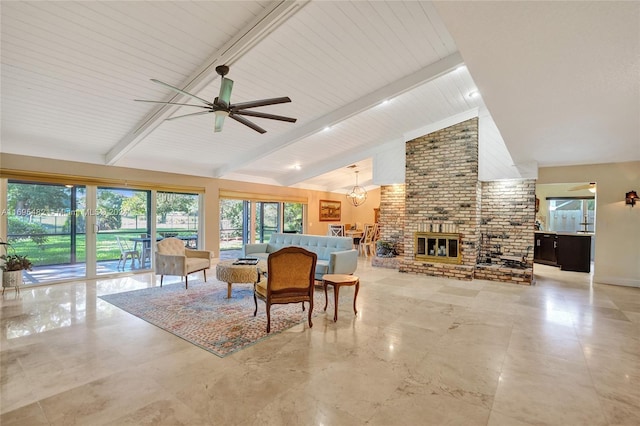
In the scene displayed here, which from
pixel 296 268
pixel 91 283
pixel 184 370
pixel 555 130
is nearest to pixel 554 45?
pixel 555 130

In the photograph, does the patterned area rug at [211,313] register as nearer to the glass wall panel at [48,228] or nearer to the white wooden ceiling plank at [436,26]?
the glass wall panel at [48,228]

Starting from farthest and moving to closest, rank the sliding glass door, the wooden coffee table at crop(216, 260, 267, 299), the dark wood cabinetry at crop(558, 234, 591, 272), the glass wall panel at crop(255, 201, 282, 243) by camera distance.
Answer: the glass wall panel at crop(255, 201, 282, 243), the sliding glass door, the dark wood cabinetry at crop(558, 234, 591, 272), the wooden coffee table at crop(216, 260, 267, 299)

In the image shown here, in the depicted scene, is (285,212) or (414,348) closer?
(414,348)

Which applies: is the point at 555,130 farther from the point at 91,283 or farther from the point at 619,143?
the point at 91,283

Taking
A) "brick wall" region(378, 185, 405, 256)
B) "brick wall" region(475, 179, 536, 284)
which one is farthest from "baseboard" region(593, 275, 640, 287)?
"brick wall" region(378, 185, 405, 256)

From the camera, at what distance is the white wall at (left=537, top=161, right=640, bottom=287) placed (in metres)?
5.85

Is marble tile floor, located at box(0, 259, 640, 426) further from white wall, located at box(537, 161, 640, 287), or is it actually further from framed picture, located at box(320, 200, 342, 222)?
framed picture, located at box(320, 200, 342, 222)

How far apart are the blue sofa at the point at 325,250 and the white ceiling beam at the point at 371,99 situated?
1994mm

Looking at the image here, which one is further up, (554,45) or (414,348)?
(554,45)

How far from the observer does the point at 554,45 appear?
218 centimetres

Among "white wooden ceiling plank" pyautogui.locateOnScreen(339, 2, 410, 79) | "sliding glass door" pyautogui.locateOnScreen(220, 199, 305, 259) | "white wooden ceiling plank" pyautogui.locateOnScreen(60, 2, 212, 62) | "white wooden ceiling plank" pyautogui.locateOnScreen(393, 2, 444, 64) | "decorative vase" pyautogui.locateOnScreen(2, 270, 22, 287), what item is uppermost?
"white wooden ceiling plank" pyautogui.locateOnScreen(393, 2, 444, 64)

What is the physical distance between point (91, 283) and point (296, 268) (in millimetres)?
4568

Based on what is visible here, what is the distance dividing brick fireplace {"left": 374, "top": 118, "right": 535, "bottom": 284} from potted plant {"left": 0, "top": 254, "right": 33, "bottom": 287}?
7.07 metres

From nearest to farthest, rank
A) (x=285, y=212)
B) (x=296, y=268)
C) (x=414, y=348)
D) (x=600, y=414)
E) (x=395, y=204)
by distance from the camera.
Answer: (x=600, y=414) < (x=414, y=348) < (x=296, y=268) < (x=395, y=204) < (x=285, y=212)
